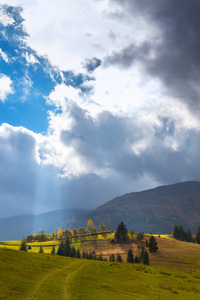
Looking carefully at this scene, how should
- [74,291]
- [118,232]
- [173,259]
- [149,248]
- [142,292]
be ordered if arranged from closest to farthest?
1. [74,291]
2. [142,292]
3. [173,259]
4. [149,248]
5. [118,232]

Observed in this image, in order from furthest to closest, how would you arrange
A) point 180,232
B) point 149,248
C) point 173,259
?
point 180,232 → point 149,248 → point 173,259

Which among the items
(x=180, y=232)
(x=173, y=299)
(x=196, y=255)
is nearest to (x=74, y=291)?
(x=173, y=299)

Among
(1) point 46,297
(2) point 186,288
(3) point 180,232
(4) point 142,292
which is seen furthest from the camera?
(3) point 180,232

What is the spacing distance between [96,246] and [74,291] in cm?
17147

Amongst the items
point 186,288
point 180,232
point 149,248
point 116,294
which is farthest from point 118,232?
point 116,294

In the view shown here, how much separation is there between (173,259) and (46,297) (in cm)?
10919

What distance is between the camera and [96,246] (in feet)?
602

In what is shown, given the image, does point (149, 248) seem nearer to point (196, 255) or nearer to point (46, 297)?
point (196, 255)

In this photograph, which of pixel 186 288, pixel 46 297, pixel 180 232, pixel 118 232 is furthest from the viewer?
pixel 180 232

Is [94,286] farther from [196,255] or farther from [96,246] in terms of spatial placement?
[96,246]

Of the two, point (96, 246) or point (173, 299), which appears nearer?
point (173, 299)

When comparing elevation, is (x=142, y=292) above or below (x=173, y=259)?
above

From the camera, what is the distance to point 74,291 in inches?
1096

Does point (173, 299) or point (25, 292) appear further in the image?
point (173, 299)
